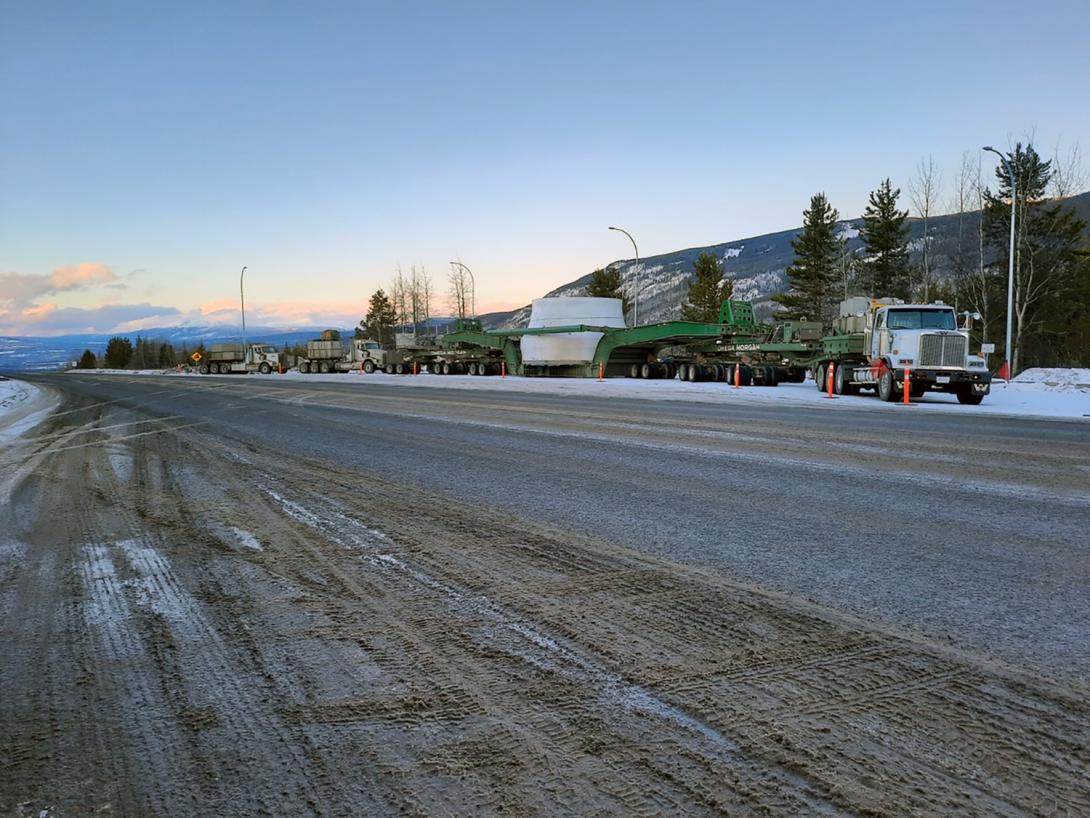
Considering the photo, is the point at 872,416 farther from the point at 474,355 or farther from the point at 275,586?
the point at 474,355

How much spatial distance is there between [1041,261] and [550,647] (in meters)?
58.3

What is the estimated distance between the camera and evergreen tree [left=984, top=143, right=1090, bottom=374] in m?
47.9

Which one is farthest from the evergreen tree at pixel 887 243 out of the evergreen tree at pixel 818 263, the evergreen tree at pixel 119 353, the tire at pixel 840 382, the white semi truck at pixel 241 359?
the evergreen tree at pixel 119 353

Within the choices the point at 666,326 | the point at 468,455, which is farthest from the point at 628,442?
the point at 666,326

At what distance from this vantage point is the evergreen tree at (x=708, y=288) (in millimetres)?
70000

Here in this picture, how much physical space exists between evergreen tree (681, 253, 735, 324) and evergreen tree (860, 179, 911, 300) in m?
12.7

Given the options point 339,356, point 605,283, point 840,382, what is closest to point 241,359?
point 339,356

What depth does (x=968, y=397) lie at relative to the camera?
2094 centimetres

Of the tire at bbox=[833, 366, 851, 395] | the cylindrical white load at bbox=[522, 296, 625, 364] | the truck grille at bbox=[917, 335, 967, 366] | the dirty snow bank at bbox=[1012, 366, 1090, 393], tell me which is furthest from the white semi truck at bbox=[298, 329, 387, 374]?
the truck grille at bbox=[917, 335, 967, 366]

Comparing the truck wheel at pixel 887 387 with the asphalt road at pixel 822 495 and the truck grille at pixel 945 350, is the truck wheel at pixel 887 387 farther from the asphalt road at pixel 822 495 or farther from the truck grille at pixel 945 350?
the asphalt road at pixel 822 495

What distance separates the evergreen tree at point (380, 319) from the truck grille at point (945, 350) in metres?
91.2

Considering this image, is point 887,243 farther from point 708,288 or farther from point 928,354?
point 928,354

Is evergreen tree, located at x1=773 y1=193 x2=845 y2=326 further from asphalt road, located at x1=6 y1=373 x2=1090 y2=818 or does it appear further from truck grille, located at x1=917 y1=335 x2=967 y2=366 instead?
asphalt road, located at x1=6 y1=373 x2=1090 y2=818

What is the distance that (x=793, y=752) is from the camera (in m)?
2.34
